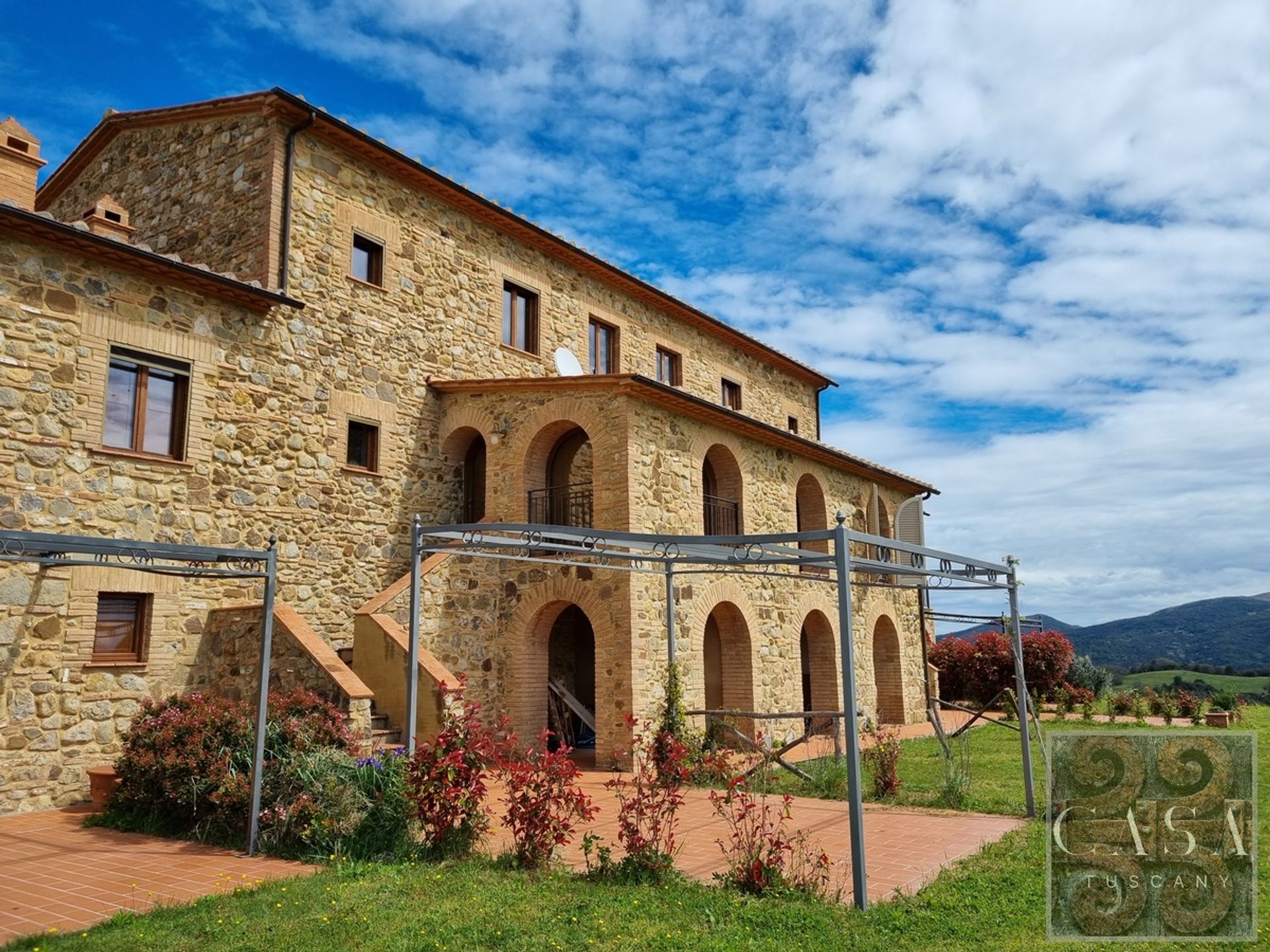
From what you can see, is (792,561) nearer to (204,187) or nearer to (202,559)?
(202,559)

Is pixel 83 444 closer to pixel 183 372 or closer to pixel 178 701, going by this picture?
pixel 183 372

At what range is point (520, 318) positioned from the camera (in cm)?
1694

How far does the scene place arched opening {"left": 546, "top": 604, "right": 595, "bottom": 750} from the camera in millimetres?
15734

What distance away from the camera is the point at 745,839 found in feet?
26.2

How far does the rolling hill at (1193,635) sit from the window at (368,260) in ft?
207

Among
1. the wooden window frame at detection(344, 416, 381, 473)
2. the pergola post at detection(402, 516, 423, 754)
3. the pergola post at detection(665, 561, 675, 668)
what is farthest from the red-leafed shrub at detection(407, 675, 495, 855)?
the wooden window frame at detection(344, 416, 381, 473)

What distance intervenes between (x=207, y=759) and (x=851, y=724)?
6.24 m

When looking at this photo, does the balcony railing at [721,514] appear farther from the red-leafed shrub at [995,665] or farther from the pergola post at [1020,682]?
the red-leafed shrub at [995,665]

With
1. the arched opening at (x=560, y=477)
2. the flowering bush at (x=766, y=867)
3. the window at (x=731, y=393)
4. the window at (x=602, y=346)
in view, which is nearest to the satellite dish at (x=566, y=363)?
the window at (x=602, y=346)

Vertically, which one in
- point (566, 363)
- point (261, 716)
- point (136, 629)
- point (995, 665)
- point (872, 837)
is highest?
point (566, 363)

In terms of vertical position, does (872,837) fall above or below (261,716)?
below

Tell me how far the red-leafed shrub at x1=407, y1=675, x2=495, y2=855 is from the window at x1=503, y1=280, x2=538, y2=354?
33.0 feet

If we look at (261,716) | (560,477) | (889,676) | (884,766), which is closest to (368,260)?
(560,477)

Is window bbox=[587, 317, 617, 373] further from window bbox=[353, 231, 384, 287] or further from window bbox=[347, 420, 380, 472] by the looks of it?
window bbox=[347, 420, 380, 472]
